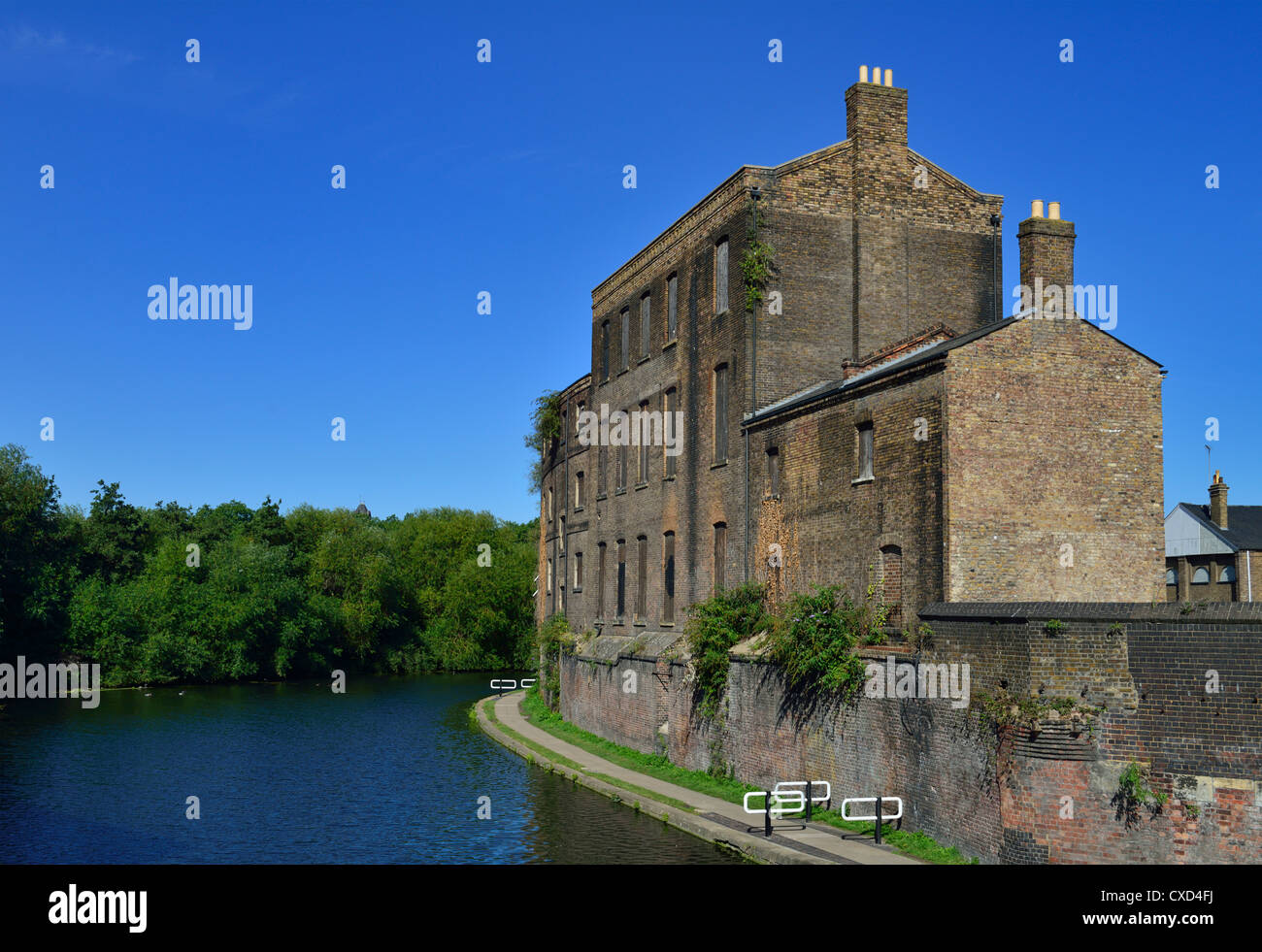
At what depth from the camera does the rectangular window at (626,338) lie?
32.8 meters

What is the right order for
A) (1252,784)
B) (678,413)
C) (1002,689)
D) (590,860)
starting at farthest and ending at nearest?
(678,413) < (590,860) < (1002,689) < (1252,784)

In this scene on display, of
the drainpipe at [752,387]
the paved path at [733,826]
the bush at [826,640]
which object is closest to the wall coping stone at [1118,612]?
the bush at [826,640]

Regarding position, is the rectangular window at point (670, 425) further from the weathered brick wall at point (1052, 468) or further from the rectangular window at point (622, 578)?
the weathered brick wall at point (1052, 468)

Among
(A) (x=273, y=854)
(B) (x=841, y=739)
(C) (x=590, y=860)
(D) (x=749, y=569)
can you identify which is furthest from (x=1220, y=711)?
(A) (x=273, y=854)

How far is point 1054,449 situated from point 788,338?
28.0 feet

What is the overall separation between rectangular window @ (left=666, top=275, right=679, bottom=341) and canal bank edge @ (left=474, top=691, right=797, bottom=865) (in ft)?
38.8

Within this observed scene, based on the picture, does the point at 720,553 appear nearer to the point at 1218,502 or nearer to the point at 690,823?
the point at 690,823

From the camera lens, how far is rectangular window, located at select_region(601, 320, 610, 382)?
3497 centimetres

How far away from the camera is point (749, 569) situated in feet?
79.1

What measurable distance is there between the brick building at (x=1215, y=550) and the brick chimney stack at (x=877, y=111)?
28310 mm

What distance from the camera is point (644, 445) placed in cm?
3141

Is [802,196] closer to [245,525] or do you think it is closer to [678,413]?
[678,413]

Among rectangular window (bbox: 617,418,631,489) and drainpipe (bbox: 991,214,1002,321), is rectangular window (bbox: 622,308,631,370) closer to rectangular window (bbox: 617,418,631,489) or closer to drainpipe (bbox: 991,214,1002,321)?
rectangular window (bbox: 617,418,631,489)

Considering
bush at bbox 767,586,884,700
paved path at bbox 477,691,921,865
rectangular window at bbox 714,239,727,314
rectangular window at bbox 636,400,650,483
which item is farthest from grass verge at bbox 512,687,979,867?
rectangular window at bbox 714,239,727,314
